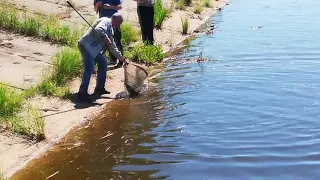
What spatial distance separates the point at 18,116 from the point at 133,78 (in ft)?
8.00

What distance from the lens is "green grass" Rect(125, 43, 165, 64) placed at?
1205 cm

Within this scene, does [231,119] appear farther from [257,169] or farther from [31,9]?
[31,9]

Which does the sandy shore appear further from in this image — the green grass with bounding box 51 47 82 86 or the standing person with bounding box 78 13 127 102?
the standing person with bounding box 78 13 127 102

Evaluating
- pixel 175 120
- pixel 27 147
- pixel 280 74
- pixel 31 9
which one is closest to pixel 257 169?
pixel 175 120

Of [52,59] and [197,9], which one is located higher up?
[197,9]

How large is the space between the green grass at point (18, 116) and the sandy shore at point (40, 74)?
15 centimetres

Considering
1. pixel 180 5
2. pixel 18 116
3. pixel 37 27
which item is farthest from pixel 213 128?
pixel 180 5

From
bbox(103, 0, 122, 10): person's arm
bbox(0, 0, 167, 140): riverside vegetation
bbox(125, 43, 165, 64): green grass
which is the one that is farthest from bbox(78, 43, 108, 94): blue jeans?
bbox(125, 43, 165, 64): green grass

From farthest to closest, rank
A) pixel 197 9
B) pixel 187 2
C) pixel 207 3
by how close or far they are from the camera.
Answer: pixel 207 3 → pixel 187 2 → pixel 197 9

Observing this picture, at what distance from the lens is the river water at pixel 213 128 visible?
6.51 metres

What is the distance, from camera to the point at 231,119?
321 inches

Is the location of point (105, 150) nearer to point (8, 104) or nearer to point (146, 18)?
point (8, 104)

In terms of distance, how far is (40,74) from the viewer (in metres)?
10.1

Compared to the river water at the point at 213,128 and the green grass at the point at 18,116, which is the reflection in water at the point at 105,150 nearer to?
the river water at the point at 213,128
